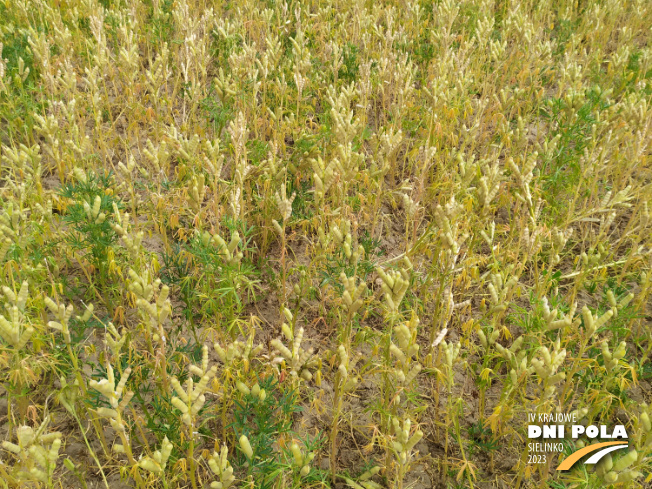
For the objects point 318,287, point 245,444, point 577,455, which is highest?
point 318,287

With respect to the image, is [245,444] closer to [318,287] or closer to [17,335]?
[17,335]

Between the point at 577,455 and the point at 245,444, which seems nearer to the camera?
the point at 245,444

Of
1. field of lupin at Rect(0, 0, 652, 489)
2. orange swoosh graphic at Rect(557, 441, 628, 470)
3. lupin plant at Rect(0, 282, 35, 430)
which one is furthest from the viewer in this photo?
orange swoosh graphic at Rect(557, 441, 628, 470)

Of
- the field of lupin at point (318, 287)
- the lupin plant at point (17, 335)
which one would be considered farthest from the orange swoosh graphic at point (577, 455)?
the lupin plant at point (17, 335)

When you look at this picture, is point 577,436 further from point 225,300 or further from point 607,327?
point 225,300

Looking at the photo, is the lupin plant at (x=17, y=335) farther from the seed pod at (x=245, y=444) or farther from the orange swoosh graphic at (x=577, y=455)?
the orange swoosh graphic at (x=577, y=455)

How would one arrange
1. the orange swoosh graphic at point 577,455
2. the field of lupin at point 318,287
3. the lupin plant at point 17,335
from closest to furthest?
the lupin plant at point 17,335 → the field of lupin at point 318,287 → the orange swoosh graphic at point 577,455

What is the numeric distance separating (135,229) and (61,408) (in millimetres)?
1015

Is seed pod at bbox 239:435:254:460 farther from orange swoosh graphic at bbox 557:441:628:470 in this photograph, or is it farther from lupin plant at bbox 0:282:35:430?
orange swoosh graphic at bbox 557:441:628:470

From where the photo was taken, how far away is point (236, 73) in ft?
12.3

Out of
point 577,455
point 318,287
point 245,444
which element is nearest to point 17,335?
point 245,444

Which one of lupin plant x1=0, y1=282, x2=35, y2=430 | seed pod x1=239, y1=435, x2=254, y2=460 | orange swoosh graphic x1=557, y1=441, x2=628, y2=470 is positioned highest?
lupin plant x1=0, y1=282, x2=35, y2=430

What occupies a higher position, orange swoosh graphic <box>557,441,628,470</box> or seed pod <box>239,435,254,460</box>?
seed pod <box>239,435,254,460</box>

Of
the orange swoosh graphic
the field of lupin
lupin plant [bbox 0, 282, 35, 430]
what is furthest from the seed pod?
the orange swoosh graphic
